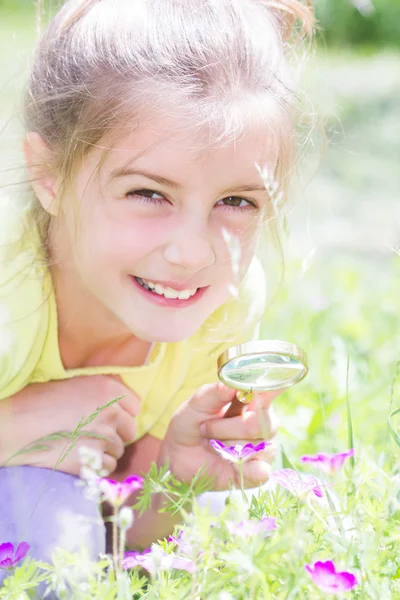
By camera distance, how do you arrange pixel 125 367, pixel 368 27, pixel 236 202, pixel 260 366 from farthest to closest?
pixel 368 27 < pixel 125 367 < pixel 236 202 < pixel 260 366

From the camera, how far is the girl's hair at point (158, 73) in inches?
65.7

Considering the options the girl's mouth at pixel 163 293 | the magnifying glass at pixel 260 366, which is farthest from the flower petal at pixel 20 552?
the girl's mouth at pixel 163 293

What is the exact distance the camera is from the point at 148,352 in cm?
208

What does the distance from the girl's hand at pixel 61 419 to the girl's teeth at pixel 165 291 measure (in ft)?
0.96

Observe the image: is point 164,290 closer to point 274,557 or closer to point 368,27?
point 274,557

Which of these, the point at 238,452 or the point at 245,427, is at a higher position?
the point at 238,452

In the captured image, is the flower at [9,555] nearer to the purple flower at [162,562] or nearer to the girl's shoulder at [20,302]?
the purple flower at [162,562]

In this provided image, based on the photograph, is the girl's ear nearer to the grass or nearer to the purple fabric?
the grass

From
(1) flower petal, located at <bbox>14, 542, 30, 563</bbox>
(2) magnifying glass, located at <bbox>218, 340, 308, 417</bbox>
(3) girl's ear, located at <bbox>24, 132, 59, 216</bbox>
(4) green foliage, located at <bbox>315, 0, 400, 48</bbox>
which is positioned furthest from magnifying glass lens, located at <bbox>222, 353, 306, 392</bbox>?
(4) green foliage, located at <bbox>315, 0, 400, 48</bbox>

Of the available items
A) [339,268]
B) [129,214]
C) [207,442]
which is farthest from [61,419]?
[339,268]

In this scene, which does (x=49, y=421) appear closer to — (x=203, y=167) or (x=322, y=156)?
(x=203, y=167)

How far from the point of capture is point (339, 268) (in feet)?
11.0

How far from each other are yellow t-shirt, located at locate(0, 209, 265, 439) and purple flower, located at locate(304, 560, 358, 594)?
907mm

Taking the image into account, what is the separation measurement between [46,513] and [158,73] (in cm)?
83
